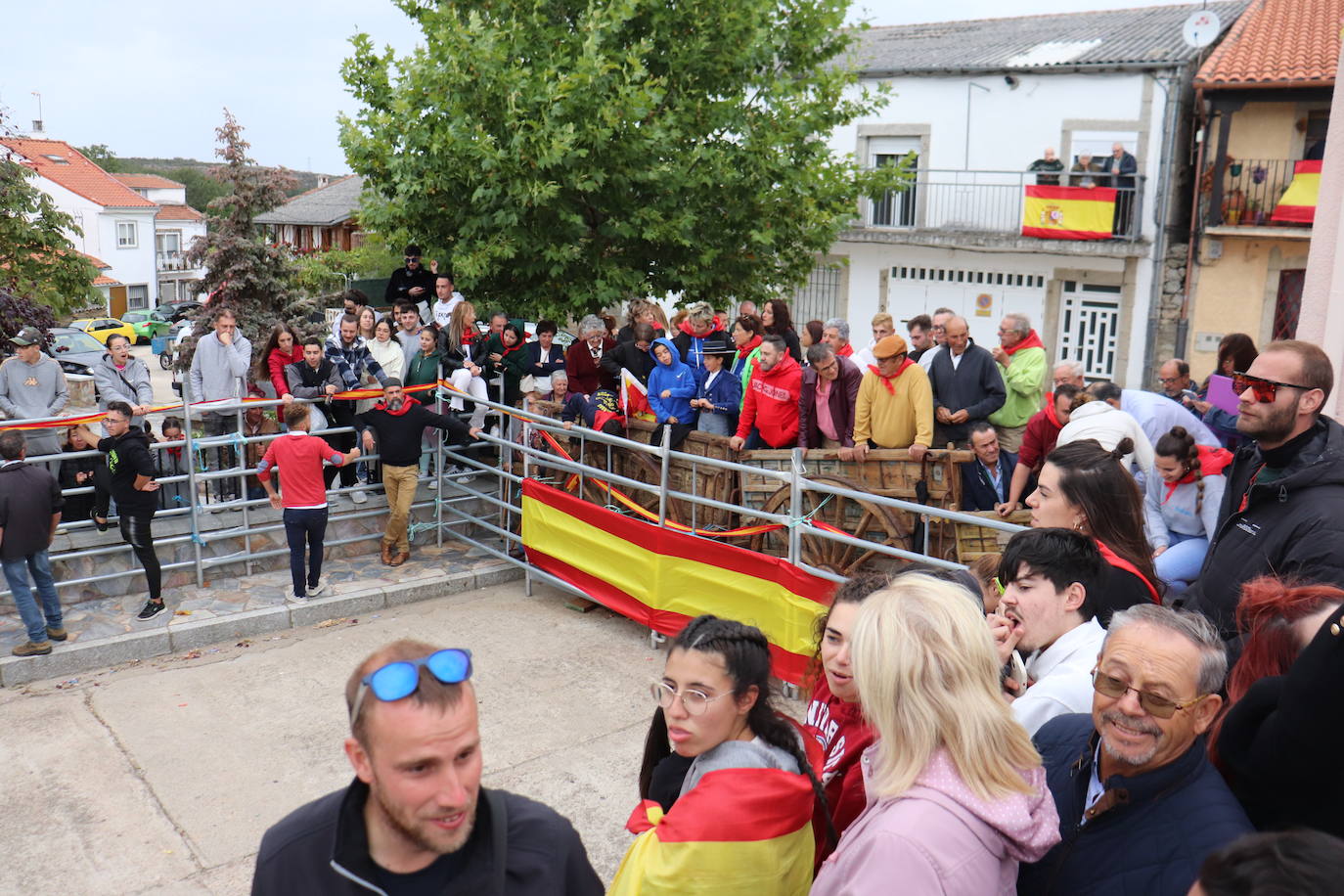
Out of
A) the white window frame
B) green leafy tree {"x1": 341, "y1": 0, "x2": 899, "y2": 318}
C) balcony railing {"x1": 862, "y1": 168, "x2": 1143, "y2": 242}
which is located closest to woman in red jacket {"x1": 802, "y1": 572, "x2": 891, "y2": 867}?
green leafy tree {"x1": 341, "y1": 0, "x2": 899, "y2": 318}

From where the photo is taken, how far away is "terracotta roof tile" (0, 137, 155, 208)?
57312 mm

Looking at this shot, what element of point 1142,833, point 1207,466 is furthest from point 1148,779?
point 1207,466

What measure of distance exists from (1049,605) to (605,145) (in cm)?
873

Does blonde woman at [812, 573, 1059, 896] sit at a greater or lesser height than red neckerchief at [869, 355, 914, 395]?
lesser

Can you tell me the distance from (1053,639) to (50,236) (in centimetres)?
1880

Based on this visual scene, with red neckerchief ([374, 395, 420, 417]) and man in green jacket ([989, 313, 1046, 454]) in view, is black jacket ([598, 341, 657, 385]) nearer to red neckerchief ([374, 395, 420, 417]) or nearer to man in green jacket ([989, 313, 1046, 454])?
red neckerchief ([374, 395, 420, 417])

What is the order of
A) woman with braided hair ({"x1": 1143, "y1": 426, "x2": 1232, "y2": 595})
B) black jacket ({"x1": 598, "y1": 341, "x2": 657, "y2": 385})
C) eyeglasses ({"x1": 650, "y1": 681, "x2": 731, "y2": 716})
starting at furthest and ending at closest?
black jacket ({"x1": 598, "y1": 341, "x2": 657, "y2": 385}) < woman with braided hair ({"x1": 1143, "y1": 426, "x2": 1232, "y2": 595}) < eyeglasses ({"x1": 650, "y1": 681, "x2": 731, "y2": 716})

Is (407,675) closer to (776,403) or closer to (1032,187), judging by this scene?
(776,403)

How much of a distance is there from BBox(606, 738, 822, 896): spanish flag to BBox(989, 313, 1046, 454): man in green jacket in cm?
644

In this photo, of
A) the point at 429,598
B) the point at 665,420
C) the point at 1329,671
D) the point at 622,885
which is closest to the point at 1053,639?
the point at 1329,671

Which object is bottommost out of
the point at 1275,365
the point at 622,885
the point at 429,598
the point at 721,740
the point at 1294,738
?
the point at 429,598

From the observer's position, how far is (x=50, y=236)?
1752 centimetres

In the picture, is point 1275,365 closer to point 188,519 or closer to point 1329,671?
point 1329,671

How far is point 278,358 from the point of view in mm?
9828
